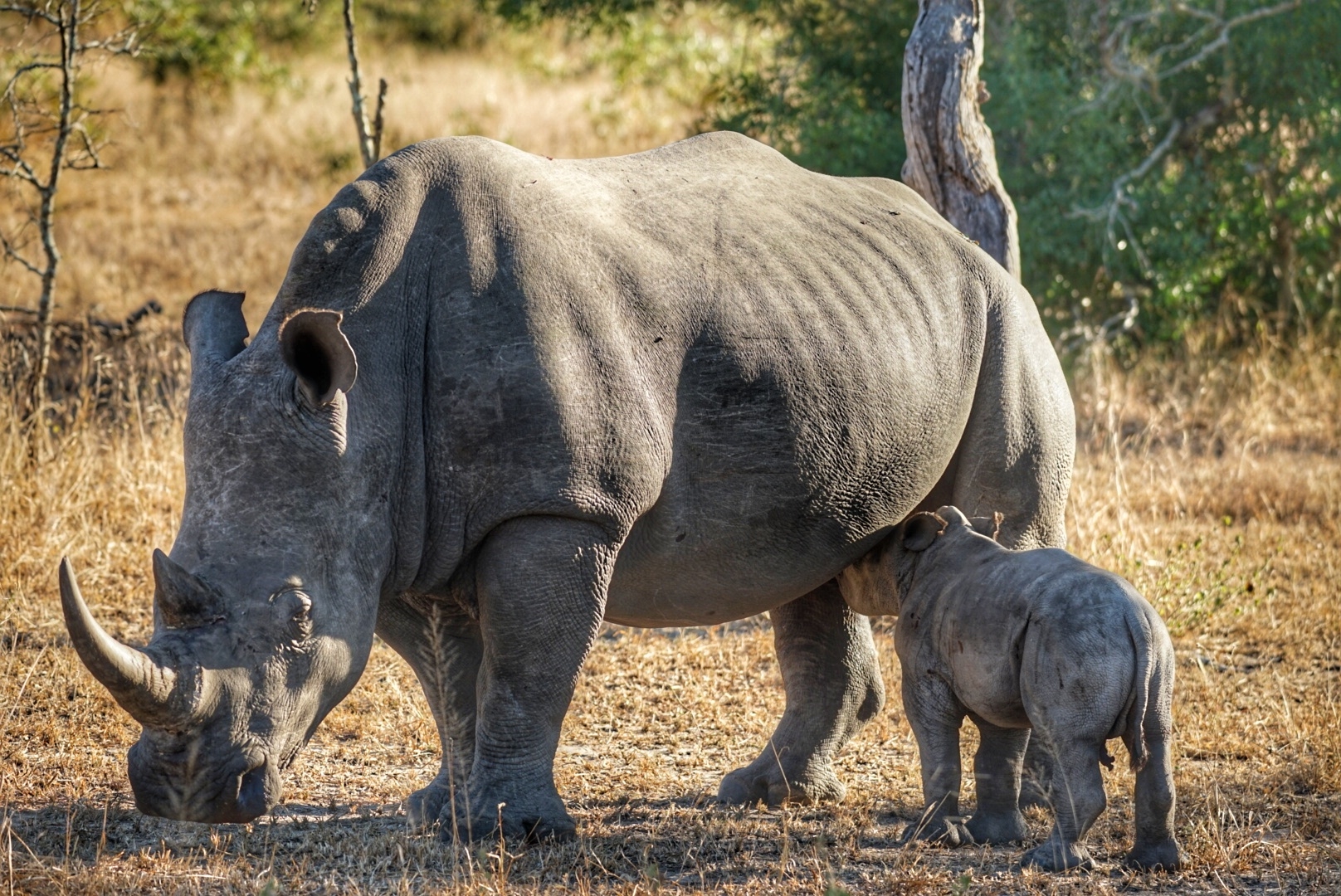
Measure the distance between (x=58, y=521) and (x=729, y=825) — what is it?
4.03m

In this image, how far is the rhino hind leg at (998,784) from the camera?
496 centimetres

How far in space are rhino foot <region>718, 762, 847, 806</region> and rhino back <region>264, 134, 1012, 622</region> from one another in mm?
748

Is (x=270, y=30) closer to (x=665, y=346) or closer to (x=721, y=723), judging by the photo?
(x=721, y=723)

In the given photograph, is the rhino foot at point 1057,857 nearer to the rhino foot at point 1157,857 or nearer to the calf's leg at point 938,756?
the rhino foot at point 1157,857

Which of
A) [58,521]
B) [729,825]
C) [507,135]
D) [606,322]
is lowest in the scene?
[729,825]

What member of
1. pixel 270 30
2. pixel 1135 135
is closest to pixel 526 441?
pixel 1135 135

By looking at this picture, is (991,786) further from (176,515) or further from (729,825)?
(176,515)

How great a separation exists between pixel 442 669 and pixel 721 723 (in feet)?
5.69

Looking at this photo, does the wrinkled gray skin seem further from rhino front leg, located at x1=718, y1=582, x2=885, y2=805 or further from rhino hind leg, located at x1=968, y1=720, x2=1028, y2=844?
rhino hind leg, located at x1=968, y1=720, x2=1028, y2=844

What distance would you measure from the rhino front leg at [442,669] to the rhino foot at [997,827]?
1.62 metres

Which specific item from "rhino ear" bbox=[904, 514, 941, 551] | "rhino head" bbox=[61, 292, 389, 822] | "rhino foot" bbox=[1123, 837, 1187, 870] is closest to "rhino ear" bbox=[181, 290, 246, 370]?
"rhino head" bbox=[61, 292, 389, 822]

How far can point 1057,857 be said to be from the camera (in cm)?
445

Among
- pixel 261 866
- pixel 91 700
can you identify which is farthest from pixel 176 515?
pixel 261 866

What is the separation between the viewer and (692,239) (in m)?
4.81
